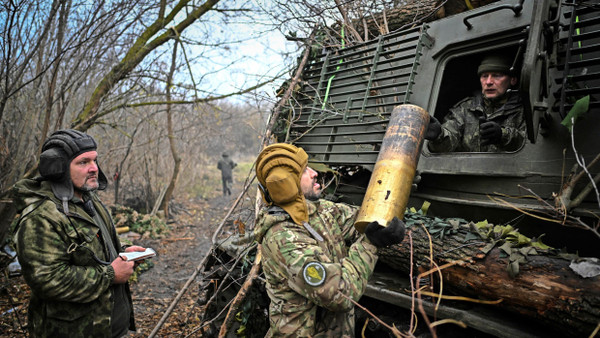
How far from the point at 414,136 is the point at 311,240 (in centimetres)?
109

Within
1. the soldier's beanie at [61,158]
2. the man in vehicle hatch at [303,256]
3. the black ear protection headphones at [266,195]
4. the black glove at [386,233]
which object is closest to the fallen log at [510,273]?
the black glove at [386,233]

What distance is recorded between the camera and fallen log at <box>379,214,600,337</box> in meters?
1.90

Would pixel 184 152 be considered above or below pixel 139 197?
above

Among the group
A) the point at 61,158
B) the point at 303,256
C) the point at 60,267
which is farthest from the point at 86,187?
the point at 303,256

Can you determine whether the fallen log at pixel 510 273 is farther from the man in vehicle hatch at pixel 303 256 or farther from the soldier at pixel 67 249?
the soldier at pixel 67 249

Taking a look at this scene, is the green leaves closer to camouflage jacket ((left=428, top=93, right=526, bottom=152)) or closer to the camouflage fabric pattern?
camouflage jacket ((left=428, top=93, right=526, bottom=152))

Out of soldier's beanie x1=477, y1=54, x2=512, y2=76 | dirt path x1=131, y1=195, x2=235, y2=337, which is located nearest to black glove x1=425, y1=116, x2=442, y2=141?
soldier's beanie x1=477, y1=54, x2=512, y2=76

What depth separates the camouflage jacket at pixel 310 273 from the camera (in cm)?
218

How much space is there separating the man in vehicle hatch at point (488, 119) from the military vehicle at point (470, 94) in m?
0.14

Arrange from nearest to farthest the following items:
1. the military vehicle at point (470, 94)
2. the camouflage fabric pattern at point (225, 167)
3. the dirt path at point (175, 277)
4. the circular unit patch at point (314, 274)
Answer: the circular unit patch at point (314, 274) < the military vehicle at point (470, 94) < the dirt path at point (175, 277) < the camouflage fabric pattern at point (225, 167)

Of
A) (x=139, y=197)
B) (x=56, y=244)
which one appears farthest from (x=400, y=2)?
(x=139, y=197)

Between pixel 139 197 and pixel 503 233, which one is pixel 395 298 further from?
pixel 139 197

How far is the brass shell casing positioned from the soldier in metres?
1.77

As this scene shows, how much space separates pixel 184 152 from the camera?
14078mm
